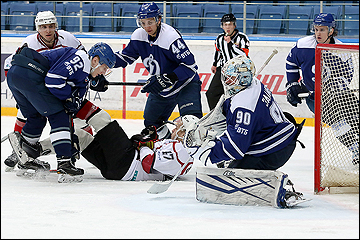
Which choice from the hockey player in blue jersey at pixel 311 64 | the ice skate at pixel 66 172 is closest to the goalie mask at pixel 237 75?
the hockey player in blue jersey at pixel 311 64

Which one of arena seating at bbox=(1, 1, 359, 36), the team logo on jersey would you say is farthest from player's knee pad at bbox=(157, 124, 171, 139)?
arena seating at bbox=(1, 1, 359, 36)

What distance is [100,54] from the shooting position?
119 inches

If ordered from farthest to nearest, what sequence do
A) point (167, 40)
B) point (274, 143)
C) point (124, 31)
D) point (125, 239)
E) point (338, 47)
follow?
point (124, 31)
point (167, 40)
point (338, 47)
point (274, 143)
point (125, 239)

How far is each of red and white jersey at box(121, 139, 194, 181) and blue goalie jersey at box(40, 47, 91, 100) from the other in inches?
21.3

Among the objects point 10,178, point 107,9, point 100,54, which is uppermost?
point 107,9

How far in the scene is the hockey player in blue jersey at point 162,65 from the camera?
11.5 ft

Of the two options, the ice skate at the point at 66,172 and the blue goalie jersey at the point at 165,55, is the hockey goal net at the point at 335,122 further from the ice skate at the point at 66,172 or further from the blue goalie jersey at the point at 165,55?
the ice skate at the point at 66,172

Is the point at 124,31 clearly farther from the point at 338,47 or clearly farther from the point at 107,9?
the point at 338,47

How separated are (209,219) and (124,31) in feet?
15.2

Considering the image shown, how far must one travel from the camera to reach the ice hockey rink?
1877mm

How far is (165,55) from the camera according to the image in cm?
358

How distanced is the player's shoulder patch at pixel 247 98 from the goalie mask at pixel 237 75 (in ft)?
0.12

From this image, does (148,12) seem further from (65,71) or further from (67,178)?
(67,178)

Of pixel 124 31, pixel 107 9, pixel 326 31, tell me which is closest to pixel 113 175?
pixel 326 31
